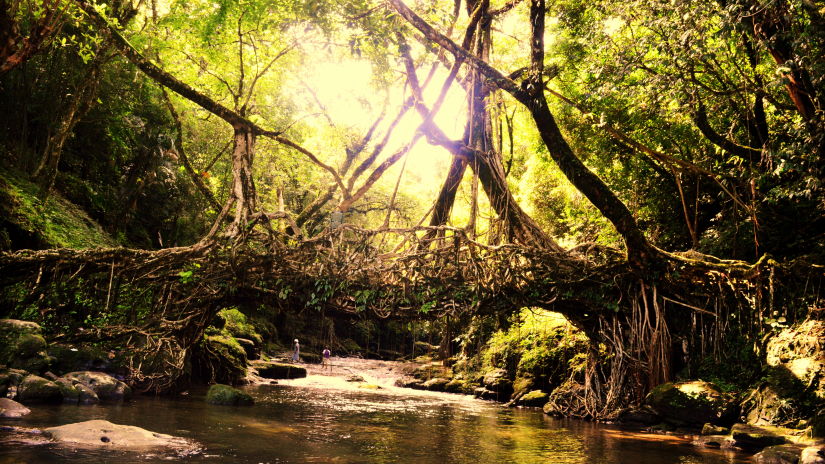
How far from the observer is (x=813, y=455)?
6.73 m

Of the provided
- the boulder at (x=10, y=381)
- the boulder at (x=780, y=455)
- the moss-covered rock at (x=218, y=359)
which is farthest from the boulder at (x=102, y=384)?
the boulder at (x=780, y=455)

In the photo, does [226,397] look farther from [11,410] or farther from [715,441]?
[715,441]

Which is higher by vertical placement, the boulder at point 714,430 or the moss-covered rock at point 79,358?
the moss-covered rock at point 79,358

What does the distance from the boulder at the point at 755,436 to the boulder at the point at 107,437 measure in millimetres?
8448

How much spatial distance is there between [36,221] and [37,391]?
466 cm

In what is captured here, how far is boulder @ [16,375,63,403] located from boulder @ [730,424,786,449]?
11253 mm

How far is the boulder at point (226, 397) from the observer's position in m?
11.2

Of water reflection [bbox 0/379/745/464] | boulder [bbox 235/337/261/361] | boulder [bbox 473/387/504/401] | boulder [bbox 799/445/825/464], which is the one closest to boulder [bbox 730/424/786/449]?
water reflection [bbox 0/379/745/464]

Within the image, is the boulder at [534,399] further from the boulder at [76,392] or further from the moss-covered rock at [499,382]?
the boulder at [76,392]

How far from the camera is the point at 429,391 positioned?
19.8 metres

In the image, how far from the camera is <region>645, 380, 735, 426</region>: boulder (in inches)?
408

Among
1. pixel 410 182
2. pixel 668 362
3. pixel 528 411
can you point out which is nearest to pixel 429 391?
pixel 528 411

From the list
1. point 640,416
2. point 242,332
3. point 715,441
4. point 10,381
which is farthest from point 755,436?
point 242,332

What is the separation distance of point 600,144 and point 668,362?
584cm
